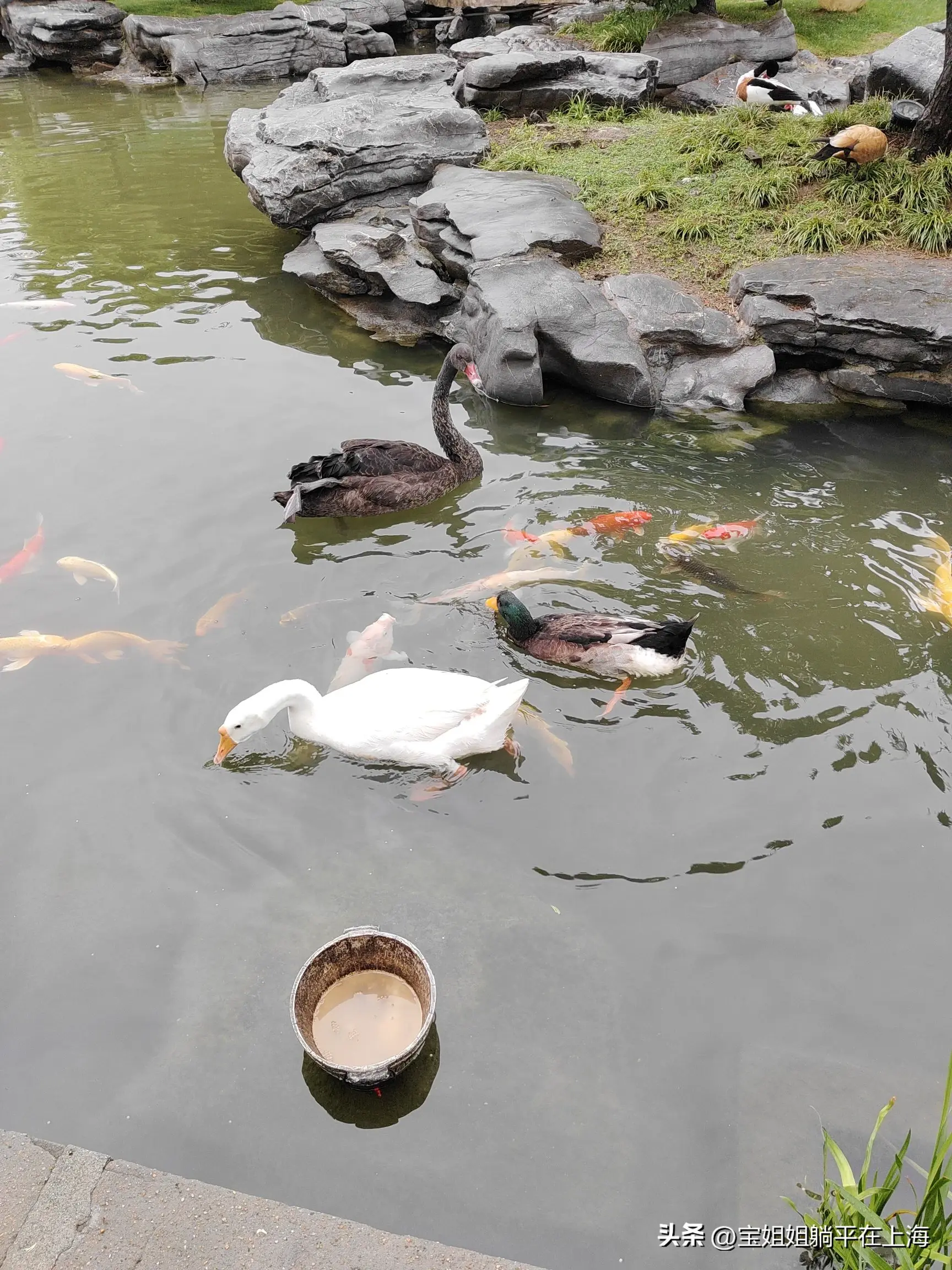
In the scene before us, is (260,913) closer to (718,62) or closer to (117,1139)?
(117,1139)

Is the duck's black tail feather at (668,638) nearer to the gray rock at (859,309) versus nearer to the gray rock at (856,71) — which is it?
the gray rock at (859,309)

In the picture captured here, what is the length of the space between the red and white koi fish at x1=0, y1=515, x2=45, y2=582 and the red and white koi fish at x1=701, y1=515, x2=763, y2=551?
4591 millimetres

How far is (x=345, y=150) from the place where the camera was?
412 inches

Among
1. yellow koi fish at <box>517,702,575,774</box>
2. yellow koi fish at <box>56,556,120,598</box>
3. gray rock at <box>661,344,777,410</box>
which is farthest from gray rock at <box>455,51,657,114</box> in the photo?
yellow koi fish at <box>517,702,575,774</box>

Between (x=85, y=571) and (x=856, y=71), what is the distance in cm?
1348

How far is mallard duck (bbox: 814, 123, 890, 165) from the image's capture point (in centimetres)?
921

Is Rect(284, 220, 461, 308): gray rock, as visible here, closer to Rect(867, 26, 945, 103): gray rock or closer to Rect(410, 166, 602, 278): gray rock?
Rect(410, 166, 602, 278): gray rock

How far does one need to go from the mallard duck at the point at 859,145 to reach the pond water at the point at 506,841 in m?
3.28

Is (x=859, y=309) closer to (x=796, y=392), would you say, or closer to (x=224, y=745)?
(x=796, y=392)

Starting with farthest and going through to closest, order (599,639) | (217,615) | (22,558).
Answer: (22,558) → (217,615) → (599,639)

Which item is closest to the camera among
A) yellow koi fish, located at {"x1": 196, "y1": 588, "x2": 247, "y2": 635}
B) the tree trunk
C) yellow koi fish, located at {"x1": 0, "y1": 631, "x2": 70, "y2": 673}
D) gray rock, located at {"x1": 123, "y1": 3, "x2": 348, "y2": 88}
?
yellow koi fish, located at {"x1": 0, "y1": 631, "x2": 70, "y2": 673}

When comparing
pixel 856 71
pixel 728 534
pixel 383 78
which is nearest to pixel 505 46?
pixel 383 78

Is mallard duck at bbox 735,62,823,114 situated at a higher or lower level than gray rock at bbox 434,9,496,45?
lower

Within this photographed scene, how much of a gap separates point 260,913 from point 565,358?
19.2 feet
